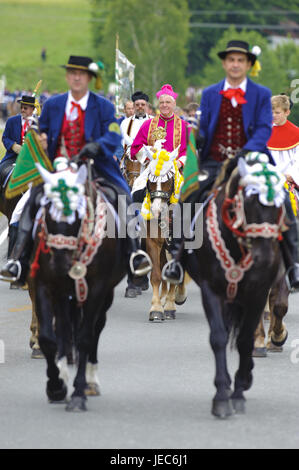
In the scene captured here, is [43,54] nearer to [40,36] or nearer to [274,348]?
[40,36]

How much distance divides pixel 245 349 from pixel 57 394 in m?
1.50

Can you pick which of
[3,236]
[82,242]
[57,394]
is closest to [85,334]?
[57,394]

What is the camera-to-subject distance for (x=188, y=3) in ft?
367

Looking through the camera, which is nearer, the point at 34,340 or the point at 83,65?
the point at 83,65

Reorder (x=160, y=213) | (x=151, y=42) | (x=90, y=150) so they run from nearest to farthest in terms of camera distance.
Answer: (x=90, y=150), (x=160, y=213), (x=151, y=42)

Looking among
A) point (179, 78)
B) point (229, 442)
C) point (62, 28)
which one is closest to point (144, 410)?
point (229, 442)

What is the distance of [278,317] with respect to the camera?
12695mm

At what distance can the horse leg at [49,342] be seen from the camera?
985cm

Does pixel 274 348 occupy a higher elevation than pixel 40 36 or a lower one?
lower

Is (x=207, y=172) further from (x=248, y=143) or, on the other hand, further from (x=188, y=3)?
(x=188, y=3)

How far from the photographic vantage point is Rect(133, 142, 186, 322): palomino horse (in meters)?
15.1

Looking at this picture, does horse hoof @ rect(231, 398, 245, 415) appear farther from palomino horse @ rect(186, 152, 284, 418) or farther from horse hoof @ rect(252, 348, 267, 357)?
horse hoof @ rect(252, 348, 267, 357)

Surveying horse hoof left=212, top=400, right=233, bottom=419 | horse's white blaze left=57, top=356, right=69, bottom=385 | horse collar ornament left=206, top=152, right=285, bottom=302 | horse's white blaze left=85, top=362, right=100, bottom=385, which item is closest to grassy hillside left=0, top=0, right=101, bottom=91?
horse's white blaze left=85, top=362, right=100, bottom=385
